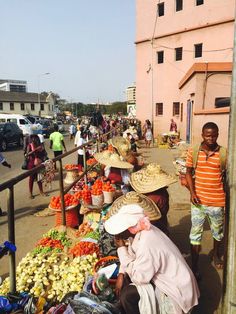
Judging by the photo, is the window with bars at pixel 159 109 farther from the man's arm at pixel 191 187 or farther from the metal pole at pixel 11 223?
the metal pole at pixel 11 223

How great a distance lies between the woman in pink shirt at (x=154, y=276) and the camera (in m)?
2.33

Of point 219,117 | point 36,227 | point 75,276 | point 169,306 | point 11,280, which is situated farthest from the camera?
point 219,117

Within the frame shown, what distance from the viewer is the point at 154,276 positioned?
7.95ft

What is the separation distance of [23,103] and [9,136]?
47.5m

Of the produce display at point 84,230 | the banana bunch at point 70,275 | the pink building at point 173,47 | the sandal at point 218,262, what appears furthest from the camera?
the pink building at point 173,47

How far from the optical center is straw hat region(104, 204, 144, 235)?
8.29ft

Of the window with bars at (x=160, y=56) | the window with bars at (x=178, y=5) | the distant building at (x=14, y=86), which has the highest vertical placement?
the distant building at (x=14, y=86)

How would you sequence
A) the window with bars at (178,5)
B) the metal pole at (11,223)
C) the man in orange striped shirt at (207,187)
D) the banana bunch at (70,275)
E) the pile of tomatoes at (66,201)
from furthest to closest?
1. the window with bars at (178,5)
2. the pile of tomatoes at (66,201)
3. the man in orange striped shirt at (207,187)
4. the banana bunch at (70,275)
5. the metal pole at (11,223)

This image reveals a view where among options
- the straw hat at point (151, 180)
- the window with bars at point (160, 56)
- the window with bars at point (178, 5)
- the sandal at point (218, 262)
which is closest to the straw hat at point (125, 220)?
the straw hat at point (151, 180)

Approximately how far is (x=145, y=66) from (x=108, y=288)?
2256cm

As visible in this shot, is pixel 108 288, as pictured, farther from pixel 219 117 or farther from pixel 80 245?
pixel 219 117

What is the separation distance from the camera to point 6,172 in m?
11.6

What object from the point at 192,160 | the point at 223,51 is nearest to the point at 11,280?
the point at 192,160

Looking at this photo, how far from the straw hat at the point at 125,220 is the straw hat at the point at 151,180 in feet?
Answer: 3.72
